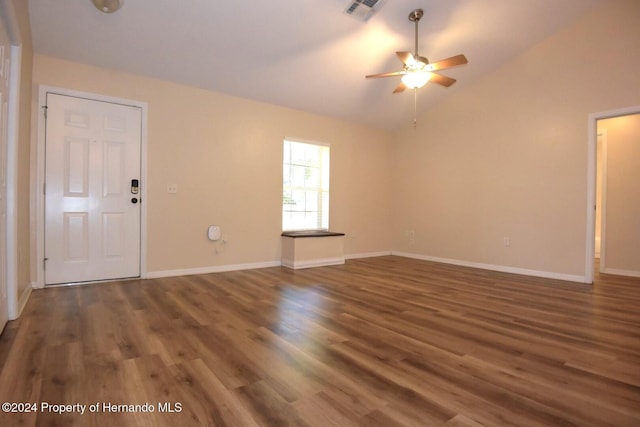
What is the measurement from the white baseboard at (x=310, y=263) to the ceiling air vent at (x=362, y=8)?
3185mm

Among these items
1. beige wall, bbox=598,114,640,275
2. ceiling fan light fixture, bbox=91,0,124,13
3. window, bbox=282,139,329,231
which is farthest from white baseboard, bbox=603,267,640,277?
ceiling fan light fixture, bbox=91,0,124,13

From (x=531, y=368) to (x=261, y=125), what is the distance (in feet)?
13.8

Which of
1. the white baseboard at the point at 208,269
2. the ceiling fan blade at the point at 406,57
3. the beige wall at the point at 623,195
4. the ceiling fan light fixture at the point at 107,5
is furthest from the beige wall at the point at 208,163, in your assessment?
the beige wall at the point at 623,195

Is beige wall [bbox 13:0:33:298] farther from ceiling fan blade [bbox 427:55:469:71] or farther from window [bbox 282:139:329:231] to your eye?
ceiling fan blade [bbox 427:55:469:71]

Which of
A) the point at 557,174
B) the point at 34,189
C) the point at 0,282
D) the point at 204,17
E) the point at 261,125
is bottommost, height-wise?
the point at 0,282

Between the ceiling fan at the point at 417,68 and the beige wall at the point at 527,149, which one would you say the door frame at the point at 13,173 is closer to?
the ceiling fan at the point at 417,68

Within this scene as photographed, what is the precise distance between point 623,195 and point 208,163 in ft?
19.4

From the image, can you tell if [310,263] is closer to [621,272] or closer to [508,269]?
[508,269]

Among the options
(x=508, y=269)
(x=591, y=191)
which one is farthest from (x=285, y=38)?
(x=508, y=269)

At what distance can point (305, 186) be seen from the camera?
5398 millimetres

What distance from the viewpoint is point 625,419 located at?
135cm

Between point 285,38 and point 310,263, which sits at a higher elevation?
point 285,38

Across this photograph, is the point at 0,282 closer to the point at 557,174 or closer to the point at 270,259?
the point at 270,259

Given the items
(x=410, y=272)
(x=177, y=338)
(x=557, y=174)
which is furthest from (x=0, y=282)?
(x=557, y=174)
